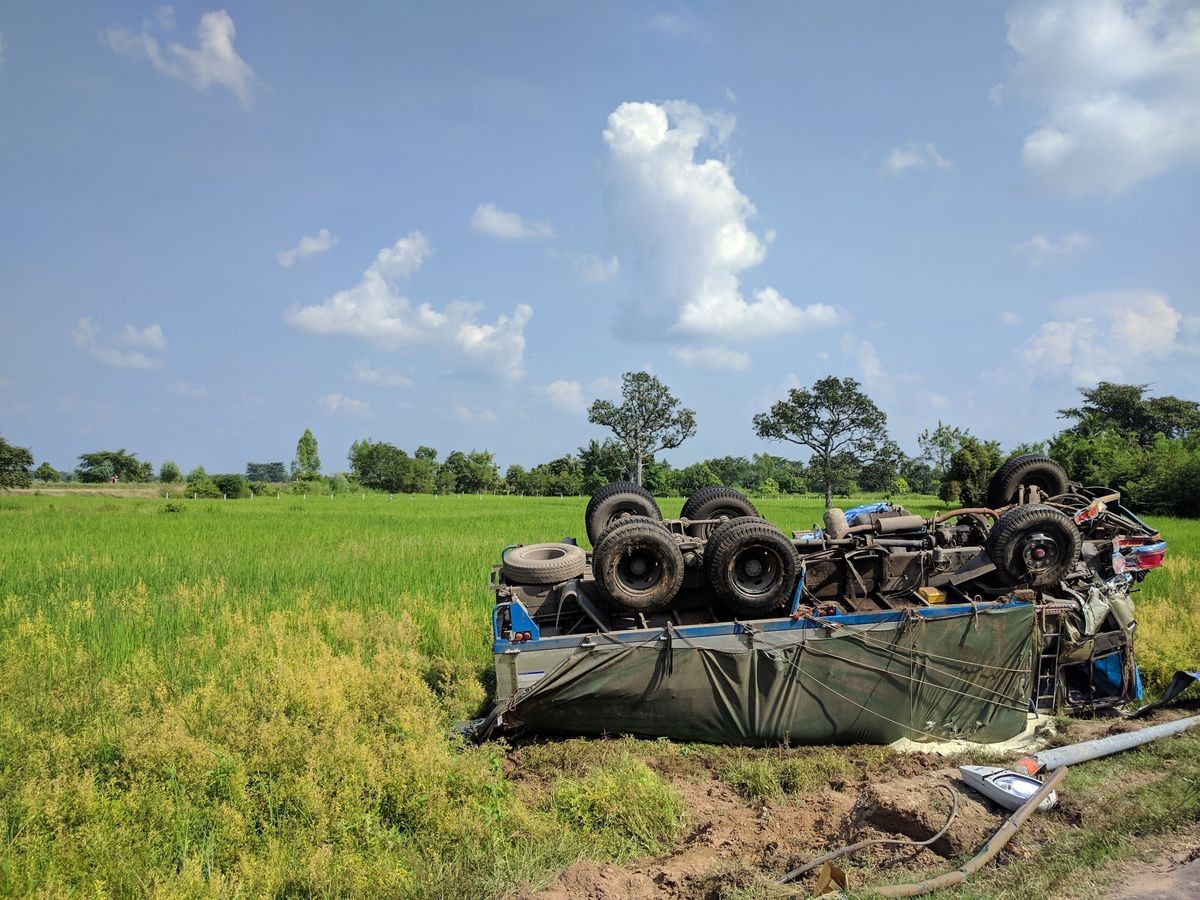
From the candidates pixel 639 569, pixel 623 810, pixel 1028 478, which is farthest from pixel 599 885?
pixel 1028 478

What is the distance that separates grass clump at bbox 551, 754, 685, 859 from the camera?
4469mm

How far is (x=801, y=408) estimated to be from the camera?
48031mm

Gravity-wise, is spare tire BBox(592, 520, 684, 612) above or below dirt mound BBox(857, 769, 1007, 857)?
above

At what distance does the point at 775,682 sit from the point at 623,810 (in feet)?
6.02

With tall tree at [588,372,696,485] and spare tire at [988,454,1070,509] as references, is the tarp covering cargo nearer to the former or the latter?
spare tire at [988,454,1070,509]

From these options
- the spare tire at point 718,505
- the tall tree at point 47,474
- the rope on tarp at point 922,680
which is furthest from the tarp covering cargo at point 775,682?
the tall tree at point 47,474

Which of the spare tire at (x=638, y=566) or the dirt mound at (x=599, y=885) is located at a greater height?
the spare tire at (x=638, y=566)

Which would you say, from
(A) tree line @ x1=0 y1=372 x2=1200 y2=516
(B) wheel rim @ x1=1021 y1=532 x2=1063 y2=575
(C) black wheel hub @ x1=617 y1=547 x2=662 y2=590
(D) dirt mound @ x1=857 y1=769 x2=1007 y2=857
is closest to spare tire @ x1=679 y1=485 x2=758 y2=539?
(C) black wheel hub @ x1=617 y1=547 x2=662 y2=590

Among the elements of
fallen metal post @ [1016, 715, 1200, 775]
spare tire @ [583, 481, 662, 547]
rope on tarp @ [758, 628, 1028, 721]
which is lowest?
fallen metal post @ [1016, 715, 1200, 775]

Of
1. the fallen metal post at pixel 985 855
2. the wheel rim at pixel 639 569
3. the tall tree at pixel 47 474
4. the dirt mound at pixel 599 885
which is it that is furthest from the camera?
the tall tree at pixel 47 474

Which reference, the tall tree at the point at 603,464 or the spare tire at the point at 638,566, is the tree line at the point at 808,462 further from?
the spare tire at the point at 638,566

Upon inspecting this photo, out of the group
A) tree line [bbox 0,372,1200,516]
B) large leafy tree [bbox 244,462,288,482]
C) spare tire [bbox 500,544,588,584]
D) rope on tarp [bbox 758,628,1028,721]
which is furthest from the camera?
large leafy tree [bbox 244,462,288,482]

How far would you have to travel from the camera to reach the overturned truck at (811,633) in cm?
580

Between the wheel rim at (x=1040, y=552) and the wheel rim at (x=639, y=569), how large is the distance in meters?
3.51
